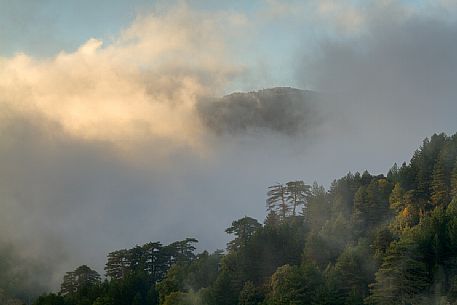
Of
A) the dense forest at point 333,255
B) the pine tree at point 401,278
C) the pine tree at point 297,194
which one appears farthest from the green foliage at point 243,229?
the pine tree at point 401,278

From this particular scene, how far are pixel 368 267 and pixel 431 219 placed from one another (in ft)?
37.2

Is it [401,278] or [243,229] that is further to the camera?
[243,229]

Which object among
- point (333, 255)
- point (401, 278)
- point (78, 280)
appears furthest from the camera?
point (78, 280)

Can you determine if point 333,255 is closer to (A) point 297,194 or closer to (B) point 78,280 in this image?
(A) point 297,194

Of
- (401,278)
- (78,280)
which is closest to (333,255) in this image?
(401,278)

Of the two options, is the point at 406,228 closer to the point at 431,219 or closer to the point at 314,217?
the point at 431,219

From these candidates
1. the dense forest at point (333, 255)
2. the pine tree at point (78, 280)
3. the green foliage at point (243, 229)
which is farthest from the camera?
the pine tree at point (78, 280)

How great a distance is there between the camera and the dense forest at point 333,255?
79.2 meters

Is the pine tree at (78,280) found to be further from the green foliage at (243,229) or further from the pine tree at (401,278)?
the pine tree at (401,278)

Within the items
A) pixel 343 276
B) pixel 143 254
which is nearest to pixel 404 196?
pixel 343 276

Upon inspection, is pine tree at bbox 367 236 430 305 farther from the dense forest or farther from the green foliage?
the green foliage

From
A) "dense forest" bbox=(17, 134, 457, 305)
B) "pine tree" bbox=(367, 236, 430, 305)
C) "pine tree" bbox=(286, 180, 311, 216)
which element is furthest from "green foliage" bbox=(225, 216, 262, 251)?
"pine tree" bbox=(367, 236, 430, 305)

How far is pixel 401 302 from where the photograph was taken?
251 feet

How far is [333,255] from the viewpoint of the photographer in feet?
332
